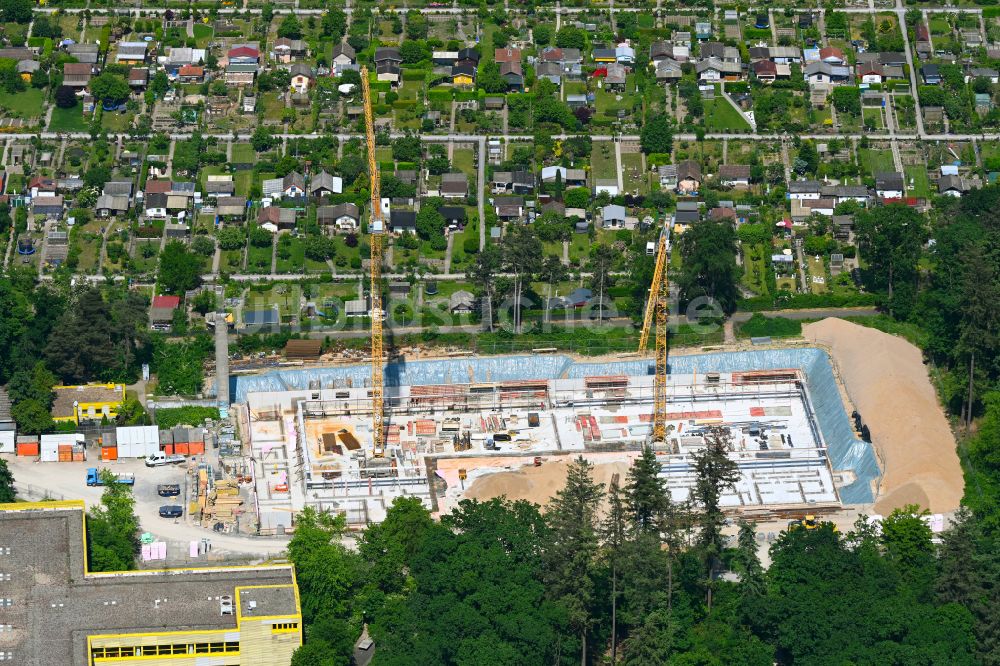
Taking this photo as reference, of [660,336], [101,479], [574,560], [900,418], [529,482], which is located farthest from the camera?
[660,336]

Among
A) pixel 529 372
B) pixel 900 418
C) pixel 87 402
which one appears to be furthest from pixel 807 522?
pixel 87 402

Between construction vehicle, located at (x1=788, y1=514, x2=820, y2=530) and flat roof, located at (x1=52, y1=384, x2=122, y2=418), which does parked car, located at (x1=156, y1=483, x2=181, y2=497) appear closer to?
flat roof, located at (x1=52, y1=384, x2=122, y2=418)

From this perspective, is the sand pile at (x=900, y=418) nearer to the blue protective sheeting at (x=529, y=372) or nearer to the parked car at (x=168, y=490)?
the blue protective sheeting at (x=529, y=372)

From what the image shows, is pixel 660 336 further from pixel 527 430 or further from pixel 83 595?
pixel 83 595

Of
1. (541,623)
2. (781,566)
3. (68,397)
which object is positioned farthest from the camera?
(68,397)

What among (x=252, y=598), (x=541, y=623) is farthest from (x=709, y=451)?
(x=252, y=598)

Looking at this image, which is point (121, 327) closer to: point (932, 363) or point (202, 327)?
point (202, 327)
